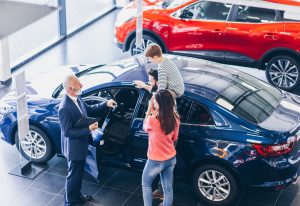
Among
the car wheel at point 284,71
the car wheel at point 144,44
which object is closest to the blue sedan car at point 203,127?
the car wheel at point 284,71

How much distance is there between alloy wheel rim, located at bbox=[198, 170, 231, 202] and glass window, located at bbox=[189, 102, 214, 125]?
59 centimetres

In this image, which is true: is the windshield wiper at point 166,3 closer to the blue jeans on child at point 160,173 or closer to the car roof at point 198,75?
the car roof at point 198,75

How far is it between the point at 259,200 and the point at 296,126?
3.51 feet

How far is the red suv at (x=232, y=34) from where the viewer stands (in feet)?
28.7

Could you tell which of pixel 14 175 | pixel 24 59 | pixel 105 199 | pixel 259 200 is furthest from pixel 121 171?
pixel 24 59

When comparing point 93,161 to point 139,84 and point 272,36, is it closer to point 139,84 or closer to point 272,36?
point 139,84

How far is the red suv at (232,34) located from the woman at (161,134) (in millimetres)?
4441

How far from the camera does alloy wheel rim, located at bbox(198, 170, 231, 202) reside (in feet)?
17.8

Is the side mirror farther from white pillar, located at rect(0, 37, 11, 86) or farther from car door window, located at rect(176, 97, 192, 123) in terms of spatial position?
car door window, located at rect(176, 97, 192, 123)

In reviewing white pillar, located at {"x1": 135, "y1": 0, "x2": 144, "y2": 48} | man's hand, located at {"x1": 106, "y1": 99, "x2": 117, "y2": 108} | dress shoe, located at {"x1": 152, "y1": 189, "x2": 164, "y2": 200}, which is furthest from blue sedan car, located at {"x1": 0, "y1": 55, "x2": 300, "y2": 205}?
white pillar, located at {"x1": 135, "y1": 0, "x2": 144, "y2": 48}

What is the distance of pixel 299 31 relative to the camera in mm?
8602

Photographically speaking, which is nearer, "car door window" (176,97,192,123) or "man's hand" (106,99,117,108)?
"car door window" (176,97,192,123)

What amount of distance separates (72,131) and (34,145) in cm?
152

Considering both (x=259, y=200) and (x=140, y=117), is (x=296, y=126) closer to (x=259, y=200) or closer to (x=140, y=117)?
(x=259, y=200)
